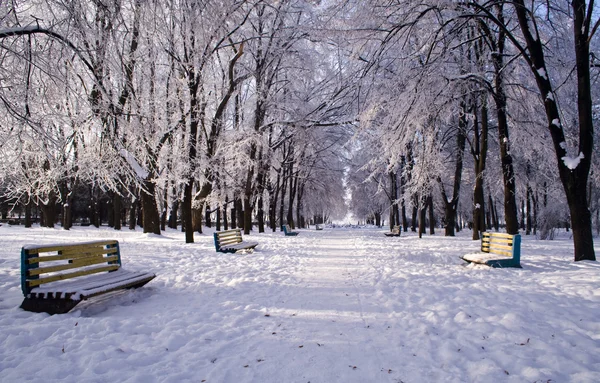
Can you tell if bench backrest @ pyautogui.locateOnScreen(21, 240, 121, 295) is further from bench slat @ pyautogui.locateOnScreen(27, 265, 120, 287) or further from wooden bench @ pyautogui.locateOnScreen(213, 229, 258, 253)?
wooden bench @ pyautogui.locateOnScreen(213, 229, 258, 253)

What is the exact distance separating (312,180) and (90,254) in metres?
29.3

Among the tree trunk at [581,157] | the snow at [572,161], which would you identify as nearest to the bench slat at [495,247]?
the tree trunk at [581,157]

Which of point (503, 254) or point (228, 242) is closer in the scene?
point (503, 254)

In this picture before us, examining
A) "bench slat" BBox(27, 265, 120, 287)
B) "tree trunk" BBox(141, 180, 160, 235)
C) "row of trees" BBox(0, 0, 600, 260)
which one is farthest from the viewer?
"tree trunk" BBox(141, 180, 160, 235)

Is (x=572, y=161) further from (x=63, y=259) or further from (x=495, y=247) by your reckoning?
(x=63, y=259)

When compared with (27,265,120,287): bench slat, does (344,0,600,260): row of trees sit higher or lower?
higher

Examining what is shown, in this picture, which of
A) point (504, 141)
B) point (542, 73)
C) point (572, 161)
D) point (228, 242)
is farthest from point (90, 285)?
point (504, 141)

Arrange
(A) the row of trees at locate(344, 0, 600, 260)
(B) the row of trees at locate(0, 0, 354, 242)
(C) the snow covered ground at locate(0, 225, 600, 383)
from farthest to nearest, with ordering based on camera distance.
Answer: (A) the row of trees at locate(344, 0, 600, 260) → (B) the row of trees at locate(0, 0, 354, 242) → (C) the snow covered ground at locate(0, 225, 600, 383)

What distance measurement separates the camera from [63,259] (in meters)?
4.29

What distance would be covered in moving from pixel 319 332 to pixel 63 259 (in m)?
3.54

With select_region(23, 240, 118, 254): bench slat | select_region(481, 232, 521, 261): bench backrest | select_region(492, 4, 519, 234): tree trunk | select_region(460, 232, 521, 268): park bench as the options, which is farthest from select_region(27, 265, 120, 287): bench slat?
select_region(492, 4, 519, 234): tree trunk

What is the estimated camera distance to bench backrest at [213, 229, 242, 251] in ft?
32.8

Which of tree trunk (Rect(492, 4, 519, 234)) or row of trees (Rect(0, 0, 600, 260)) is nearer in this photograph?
row of trees (Rect(0, 0, 600, 260))

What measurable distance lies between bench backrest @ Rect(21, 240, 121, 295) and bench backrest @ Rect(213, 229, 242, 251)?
458 cm
